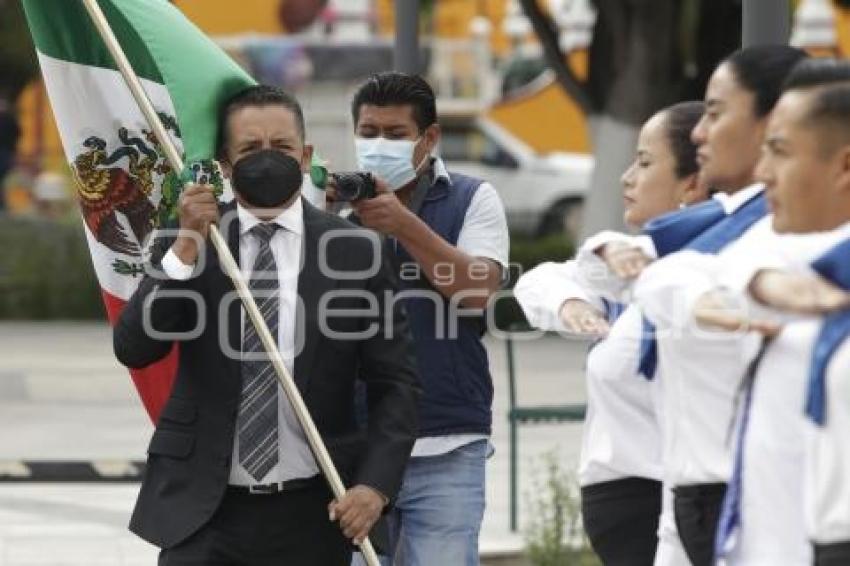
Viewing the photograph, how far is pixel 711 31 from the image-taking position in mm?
20266

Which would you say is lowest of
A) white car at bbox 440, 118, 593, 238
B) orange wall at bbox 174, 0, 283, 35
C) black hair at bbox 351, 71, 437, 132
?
white car at bbox 440, 118, 593, 238

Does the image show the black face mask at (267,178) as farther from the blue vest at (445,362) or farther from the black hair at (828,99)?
the black hair at (828,99)

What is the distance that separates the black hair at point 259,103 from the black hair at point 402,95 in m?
0.47

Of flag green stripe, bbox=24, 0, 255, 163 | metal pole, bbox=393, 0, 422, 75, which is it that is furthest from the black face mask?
metal pole, bbox=393, 0, 422, 75

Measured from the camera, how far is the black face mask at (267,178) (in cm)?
577

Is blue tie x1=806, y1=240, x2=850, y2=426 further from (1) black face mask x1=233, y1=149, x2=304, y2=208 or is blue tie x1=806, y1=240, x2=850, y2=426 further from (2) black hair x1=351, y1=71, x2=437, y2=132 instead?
(2) black hair x1=351, y1=71, x2=437, y2=132

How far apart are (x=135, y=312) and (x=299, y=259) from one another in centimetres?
39

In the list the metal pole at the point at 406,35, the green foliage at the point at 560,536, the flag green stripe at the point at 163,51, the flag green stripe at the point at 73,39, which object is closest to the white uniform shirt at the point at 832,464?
the flag green stripe at the point at 163,51

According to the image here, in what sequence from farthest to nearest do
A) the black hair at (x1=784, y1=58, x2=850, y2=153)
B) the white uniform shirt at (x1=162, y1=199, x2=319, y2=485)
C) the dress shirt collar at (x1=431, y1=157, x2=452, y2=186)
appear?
the dress shirt collar at (x1=431, y1=157, x2=452, y2=186) < the white uniform shirt at (x1=162, y1=199, x2=319, y2=485) < the black hair at (x1=784, y1=58, x2=850, y2=153)

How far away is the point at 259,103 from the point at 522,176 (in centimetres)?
2602

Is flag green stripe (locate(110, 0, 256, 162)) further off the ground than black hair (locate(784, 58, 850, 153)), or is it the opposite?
black hair (locate(784, 58, 850, 153))

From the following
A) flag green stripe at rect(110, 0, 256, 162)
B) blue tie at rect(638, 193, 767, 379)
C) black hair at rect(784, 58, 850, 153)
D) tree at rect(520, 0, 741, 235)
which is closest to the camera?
black hair at rect(784, 58, 850, 153)

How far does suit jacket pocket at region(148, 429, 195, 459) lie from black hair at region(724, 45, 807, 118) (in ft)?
5.25

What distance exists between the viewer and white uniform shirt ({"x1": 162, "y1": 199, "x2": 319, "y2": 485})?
5.75 metres
